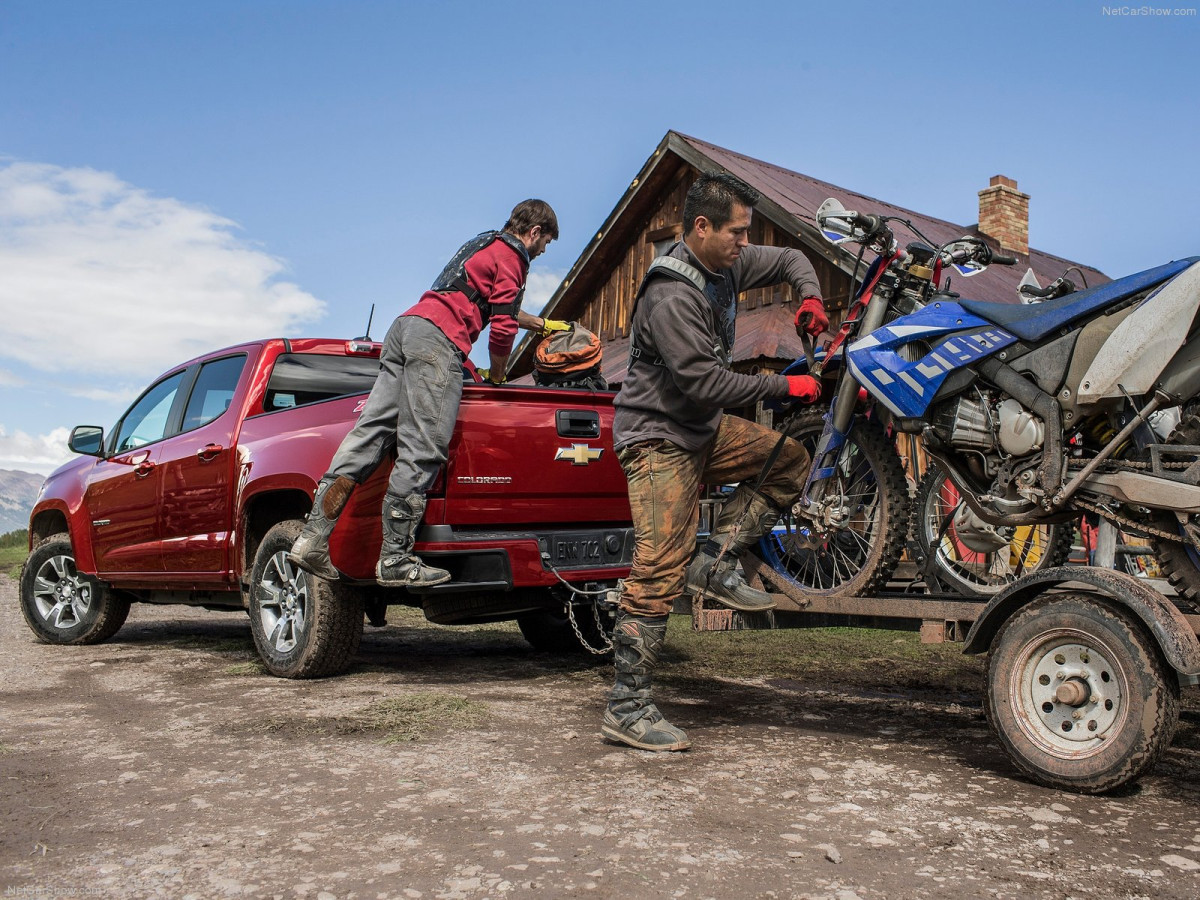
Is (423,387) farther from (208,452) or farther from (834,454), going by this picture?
(208,452)

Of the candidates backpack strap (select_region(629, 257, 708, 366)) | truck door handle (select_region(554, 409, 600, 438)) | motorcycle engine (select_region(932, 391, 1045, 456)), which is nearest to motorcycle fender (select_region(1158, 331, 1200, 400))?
motorcycle engine (select_region(932, 391, 1045, 456))

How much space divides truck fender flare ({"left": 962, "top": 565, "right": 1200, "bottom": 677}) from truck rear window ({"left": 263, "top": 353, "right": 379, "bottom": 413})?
421 centimetres

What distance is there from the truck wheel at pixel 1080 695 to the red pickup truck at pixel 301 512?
1810 mm

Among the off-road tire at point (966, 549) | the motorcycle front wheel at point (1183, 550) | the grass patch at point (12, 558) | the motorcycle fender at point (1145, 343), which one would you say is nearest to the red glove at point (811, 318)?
the off-road tire at point (966, 549)

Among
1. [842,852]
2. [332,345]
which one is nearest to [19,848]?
Answer: [842,852]

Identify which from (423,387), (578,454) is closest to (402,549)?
(423,387)

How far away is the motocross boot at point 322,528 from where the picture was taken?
554cm

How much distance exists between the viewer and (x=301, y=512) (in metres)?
6.59

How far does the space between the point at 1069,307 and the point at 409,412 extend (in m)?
3.01

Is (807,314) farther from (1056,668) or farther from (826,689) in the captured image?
(826,689)

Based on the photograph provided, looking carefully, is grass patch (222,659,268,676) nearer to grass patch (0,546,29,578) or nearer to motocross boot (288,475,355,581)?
motocross boot (288,475,355,581)

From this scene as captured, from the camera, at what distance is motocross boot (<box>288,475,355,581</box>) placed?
554cm

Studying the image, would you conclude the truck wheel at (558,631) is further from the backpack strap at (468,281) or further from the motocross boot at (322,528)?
the backpack strap at (468,281)

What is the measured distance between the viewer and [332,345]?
23.4ft
